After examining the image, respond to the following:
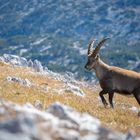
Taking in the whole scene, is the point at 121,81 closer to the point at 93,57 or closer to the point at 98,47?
the point at 98,47

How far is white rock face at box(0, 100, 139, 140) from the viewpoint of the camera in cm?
828

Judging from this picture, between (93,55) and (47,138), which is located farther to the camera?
(93,55)

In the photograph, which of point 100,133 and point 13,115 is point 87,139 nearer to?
point 100,133

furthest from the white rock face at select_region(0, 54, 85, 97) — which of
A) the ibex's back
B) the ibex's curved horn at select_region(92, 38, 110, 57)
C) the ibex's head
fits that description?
the ibex's back

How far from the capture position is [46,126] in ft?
28.8

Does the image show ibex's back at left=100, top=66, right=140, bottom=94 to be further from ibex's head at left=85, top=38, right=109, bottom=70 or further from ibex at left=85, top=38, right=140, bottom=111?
ibex's head at left=85, top=38, right=109, bottom=70

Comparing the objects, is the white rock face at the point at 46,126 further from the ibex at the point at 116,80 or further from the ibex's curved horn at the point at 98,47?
the ibex's curved horn at the point at 98,47

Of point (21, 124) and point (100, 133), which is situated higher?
point (21, 124)

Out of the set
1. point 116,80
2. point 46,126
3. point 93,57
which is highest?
point 46,126

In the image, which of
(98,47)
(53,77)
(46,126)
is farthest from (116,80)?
(53,77)

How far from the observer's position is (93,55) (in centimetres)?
3119

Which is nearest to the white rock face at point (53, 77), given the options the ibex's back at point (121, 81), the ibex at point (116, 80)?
the ibex at point (116, 80)

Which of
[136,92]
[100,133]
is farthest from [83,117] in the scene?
[136,92]

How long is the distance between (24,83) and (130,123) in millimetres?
9935
